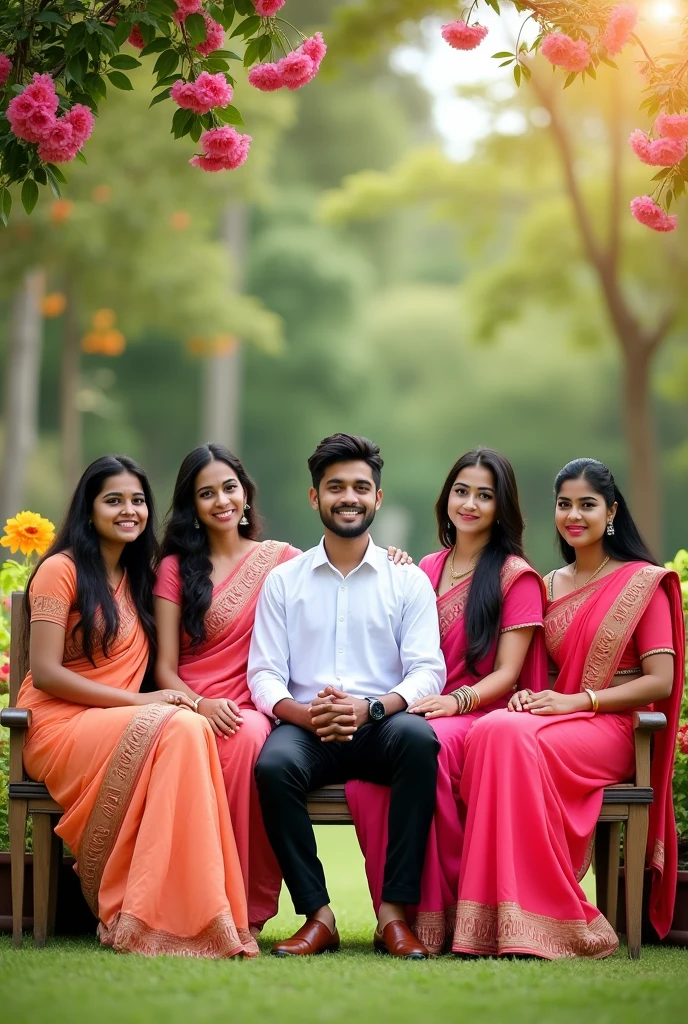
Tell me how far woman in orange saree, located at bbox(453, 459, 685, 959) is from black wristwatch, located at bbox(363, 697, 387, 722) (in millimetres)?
317

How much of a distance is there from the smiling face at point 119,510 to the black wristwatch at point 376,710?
109cm

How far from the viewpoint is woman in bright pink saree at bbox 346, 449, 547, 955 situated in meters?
4.34

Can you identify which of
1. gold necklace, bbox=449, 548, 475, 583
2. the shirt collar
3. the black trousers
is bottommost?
the black trousers

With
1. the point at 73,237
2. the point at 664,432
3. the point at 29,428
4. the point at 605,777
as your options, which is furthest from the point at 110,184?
the point at 664,432

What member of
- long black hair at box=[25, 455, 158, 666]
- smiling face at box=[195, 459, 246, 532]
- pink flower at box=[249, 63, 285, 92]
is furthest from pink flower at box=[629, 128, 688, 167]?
long black hair at box=[25, 455, 158, 666]

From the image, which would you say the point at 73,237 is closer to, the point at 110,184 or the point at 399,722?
the point at 110,184

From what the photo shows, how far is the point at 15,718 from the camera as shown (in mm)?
4398

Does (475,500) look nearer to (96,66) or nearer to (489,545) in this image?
(489,545)

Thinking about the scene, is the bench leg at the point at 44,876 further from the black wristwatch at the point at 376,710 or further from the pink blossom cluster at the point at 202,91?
the pink blossom cluster at the point at 202,91

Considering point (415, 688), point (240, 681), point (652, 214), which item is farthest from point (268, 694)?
point (652, 214)

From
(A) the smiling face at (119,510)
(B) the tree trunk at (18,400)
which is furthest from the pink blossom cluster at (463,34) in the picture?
(B) the tree trunk at (18,400)

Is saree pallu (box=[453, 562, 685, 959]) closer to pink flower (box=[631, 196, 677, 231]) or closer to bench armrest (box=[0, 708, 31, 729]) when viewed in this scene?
pink flower (box=[631, 196, 677, 231])

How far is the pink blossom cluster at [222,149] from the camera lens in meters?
4.37

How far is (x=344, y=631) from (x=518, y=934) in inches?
48.3
